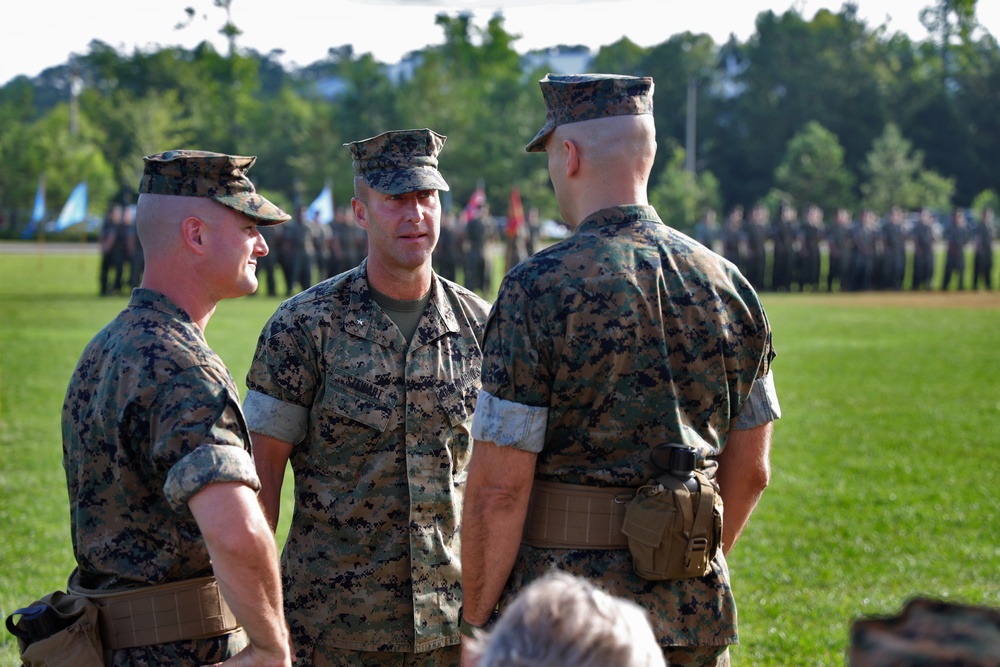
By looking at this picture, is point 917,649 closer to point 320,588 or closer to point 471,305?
point 320,588

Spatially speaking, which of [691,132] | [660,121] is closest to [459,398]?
[691,132]

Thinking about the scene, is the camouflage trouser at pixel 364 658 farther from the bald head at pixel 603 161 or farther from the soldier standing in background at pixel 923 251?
the soldier standing in background at pixel 923 251

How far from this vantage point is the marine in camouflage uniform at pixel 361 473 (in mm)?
3736

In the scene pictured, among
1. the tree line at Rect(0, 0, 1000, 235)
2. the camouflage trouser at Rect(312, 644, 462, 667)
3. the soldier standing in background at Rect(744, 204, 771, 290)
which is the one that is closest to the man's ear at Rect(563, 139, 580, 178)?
the camouflage trouser at Rect(312, 644, 462, 667)

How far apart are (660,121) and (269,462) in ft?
267

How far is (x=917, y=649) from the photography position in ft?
4.37

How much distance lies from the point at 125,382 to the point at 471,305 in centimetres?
161

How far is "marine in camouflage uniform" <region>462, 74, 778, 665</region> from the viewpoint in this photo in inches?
116

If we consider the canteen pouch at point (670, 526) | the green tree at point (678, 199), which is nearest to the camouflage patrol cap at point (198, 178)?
the canteen pouch at point (670, 526)

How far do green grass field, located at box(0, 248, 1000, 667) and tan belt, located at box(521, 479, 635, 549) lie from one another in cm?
288

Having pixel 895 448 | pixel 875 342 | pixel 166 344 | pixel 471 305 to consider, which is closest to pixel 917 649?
pixel 166 344

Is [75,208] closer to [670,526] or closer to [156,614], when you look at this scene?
[156,614]

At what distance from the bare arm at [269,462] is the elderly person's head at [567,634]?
2075 millimetres

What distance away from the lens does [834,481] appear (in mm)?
9375
